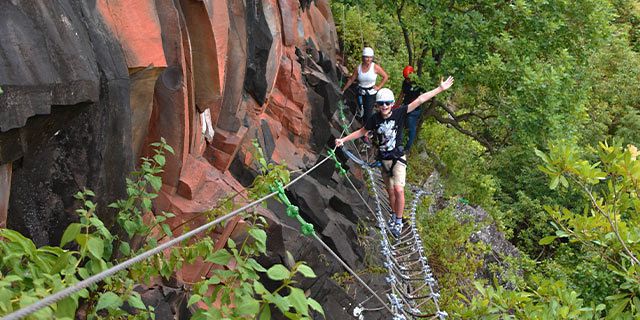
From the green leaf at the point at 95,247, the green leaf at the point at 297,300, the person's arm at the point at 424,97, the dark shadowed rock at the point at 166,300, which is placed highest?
the green leaf at the point at 95,247

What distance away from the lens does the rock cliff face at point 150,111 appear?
132 inches

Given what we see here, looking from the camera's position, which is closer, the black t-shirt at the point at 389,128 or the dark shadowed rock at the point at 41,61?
the dark shadowed rock at the point at 41,61

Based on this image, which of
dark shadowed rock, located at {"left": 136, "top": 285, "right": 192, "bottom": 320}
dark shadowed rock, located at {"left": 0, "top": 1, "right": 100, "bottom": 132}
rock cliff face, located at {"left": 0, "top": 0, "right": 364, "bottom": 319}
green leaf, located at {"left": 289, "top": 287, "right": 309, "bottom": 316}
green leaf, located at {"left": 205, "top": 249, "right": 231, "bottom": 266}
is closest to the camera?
green leaf, located at {"left": 289, "top": 287, "right": 309, "bottom": 316}

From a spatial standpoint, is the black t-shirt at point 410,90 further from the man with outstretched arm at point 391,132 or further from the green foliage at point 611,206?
the green foliage at point 611,206

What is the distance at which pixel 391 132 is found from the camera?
7668mm

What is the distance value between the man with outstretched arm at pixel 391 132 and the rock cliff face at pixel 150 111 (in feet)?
2.46

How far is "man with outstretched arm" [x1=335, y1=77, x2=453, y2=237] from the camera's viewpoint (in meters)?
7.62

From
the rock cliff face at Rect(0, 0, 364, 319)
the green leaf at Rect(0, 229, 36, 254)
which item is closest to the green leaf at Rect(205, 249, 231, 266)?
the green leaf at Rect(0, 229, 36, 254)

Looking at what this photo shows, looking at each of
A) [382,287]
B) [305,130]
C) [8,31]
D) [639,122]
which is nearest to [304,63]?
[305,130]

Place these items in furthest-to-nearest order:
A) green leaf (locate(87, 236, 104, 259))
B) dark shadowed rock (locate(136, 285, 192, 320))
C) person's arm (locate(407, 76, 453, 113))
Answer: person's arm (locate(407, 76, 453, 113)) < dark shadowed rock (locate(136, 285, 192, 320)) < green leaf (locate(87, 236, 104, 259))

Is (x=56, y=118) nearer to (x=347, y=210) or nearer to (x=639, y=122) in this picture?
(x=347, y=210)

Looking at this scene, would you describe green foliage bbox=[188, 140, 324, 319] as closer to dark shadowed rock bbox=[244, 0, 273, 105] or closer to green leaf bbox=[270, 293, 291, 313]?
green leaf bbox=[270, 293, 291, 313]

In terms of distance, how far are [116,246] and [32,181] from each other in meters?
0.75

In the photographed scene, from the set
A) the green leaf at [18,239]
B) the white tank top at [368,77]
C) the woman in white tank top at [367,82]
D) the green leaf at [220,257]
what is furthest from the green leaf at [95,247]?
the white tank top at [368,77]
